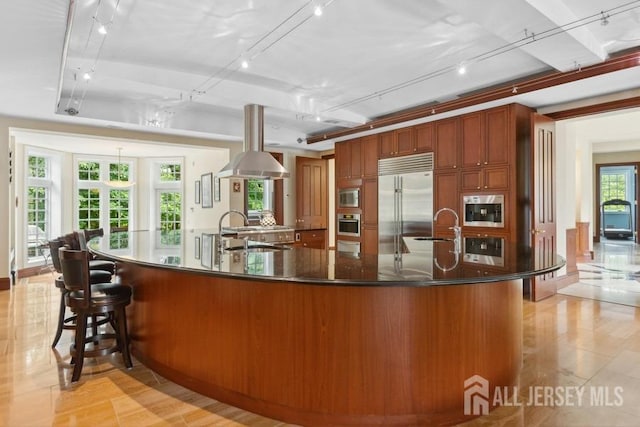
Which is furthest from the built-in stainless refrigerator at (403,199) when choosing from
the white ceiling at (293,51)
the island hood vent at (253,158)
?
the island hood vent at (253,158)

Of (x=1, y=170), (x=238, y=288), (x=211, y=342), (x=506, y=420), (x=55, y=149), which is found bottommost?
(x=506, y=420)

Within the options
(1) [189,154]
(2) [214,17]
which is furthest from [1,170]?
(2) [214,17]

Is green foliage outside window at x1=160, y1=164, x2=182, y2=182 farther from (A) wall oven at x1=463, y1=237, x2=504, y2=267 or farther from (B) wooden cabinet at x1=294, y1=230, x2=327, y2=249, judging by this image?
(A) wall oven at x1=463, y1=237, x2=504, y2=267

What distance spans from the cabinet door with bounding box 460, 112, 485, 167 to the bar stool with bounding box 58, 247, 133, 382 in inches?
177

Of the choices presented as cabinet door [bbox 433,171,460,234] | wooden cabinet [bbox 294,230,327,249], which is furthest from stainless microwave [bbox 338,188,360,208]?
cabinet door [bbox 433,171,460,234]

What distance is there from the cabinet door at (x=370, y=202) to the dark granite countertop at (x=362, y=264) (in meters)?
3.71

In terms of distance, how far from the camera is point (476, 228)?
531cm

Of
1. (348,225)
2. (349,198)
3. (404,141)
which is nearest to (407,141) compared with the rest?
(404,141)

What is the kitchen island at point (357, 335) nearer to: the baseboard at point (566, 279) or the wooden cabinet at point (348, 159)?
the baseboard at point (566, 279)

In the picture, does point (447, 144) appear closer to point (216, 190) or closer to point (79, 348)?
point (216, 190)

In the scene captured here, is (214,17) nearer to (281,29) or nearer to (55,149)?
(281,29)

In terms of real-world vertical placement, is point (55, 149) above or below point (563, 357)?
above

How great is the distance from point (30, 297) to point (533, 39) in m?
6.72

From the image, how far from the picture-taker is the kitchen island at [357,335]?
2111 millimetres
